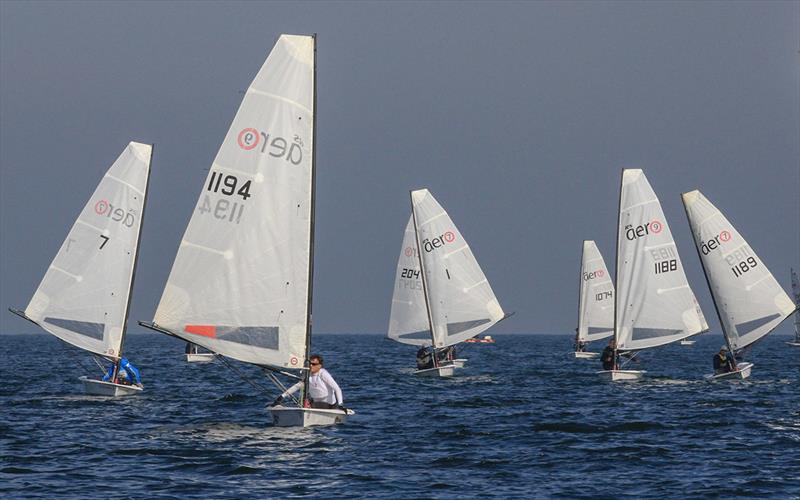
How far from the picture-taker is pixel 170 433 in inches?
978

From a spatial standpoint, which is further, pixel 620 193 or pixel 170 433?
pixel 620 193

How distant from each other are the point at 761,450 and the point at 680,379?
84.5 feet

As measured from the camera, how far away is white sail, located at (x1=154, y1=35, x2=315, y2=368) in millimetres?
24281

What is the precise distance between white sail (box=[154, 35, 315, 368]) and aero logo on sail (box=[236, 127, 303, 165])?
0.07 ft

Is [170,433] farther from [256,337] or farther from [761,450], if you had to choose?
[761,450]

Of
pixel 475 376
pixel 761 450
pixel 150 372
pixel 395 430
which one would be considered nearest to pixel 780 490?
pixel 761 450

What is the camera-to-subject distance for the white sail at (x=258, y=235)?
24.3 metres

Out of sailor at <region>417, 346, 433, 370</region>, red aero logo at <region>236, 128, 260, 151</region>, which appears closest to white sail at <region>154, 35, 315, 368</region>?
red aero logo at <region>236, 128, 260, 151</region>

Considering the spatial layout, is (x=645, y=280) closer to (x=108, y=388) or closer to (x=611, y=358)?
(x=611, y=358)

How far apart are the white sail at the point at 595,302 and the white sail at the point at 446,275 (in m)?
28.3

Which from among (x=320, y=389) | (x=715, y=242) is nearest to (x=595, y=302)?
(x=715, y=242)

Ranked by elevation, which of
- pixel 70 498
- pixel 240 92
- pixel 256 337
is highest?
pixel 240 92

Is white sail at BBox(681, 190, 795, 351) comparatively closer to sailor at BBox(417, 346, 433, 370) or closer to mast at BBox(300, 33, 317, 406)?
sailor at BBox(417, 346, 433, 370)

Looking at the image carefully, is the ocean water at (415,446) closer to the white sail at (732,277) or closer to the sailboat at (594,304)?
the white sail at (732,277)
